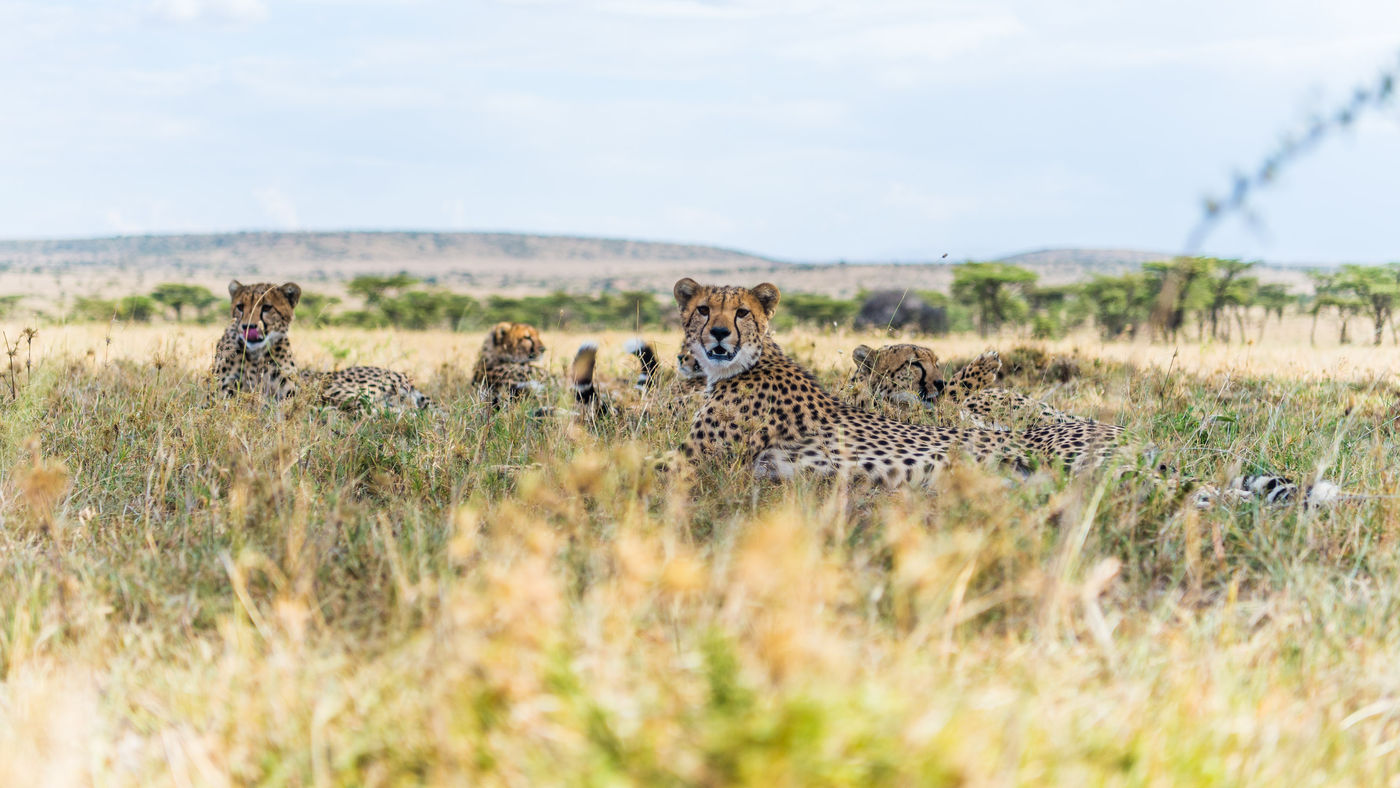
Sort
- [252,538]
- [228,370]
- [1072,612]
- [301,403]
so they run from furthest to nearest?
[228,370]
[301,403]
[252,538]
[1072,612]

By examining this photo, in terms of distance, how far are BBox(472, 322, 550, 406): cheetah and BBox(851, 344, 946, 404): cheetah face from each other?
5.66ft

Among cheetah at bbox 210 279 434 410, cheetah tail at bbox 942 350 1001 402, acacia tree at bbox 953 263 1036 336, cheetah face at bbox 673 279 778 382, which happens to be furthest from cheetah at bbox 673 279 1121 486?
acacia tree at bbox 953 263 1036 336

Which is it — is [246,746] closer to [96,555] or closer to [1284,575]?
[96,555]

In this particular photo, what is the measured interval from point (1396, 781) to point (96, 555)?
116 inches

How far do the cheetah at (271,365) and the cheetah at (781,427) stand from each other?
176 cm

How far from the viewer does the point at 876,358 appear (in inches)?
206

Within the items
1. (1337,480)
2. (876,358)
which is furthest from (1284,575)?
(876,358)

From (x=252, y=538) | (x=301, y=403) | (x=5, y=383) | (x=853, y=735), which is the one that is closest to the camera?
(x=853, y=735)

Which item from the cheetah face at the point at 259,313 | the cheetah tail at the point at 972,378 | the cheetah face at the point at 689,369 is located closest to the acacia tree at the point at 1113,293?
the cheetah tail at the point at 972,378

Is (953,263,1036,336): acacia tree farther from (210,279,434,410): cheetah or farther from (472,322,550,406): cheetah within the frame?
(210,279,434,410): cheetah

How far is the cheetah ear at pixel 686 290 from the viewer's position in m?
3.88

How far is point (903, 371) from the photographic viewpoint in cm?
520

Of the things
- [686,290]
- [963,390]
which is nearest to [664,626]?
[686,290]

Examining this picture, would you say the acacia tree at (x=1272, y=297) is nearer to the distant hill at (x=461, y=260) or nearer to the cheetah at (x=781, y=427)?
the cheetah at (x=781, y=427)
